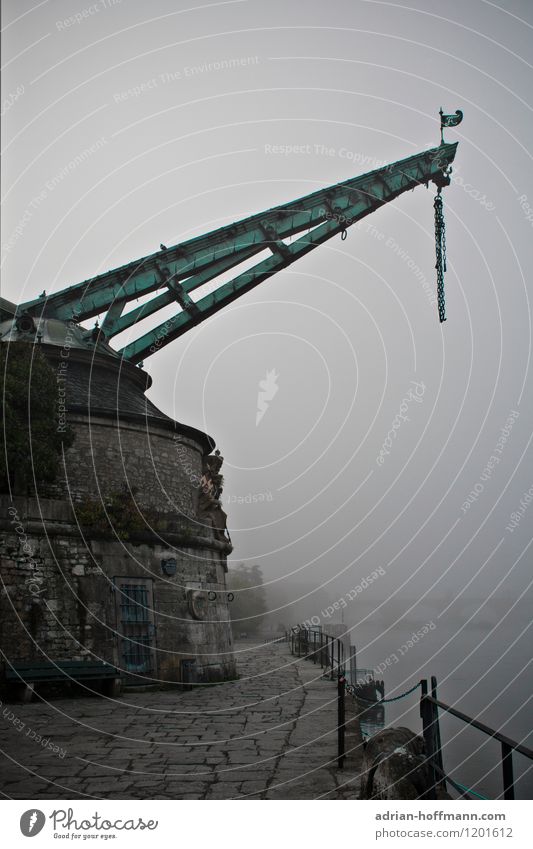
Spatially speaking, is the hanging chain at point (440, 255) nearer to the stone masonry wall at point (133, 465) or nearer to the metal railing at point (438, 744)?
the stone masonry wall at point (133, 465)

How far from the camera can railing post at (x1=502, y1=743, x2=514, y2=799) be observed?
405 cm

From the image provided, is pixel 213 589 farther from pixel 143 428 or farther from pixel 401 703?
pixel 401 703

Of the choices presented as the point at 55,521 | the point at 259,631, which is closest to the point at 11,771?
the point at 55,521

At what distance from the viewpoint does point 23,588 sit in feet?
38.6

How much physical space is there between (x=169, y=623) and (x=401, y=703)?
142ft

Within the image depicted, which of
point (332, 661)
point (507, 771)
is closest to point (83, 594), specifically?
point (332, 661)

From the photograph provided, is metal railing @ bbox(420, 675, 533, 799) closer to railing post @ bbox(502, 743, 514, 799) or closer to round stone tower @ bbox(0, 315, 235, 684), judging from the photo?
railing post @ bbox(502, 743, 514, 799)

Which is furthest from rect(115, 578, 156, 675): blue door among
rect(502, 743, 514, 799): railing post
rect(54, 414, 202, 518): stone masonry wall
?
rect(502, 743, 514, 799): railing post

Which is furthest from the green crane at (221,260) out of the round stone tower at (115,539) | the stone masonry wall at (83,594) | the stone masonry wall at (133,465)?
the stone masonry wall at (83,594)

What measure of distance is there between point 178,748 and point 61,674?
4147 mm

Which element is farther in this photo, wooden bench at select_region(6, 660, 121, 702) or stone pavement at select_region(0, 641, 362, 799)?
wooden bench at select_region(6, 660, 121, 702)

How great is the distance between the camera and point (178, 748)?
765 cm

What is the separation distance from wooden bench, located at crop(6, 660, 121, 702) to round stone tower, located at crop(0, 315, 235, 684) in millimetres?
479
